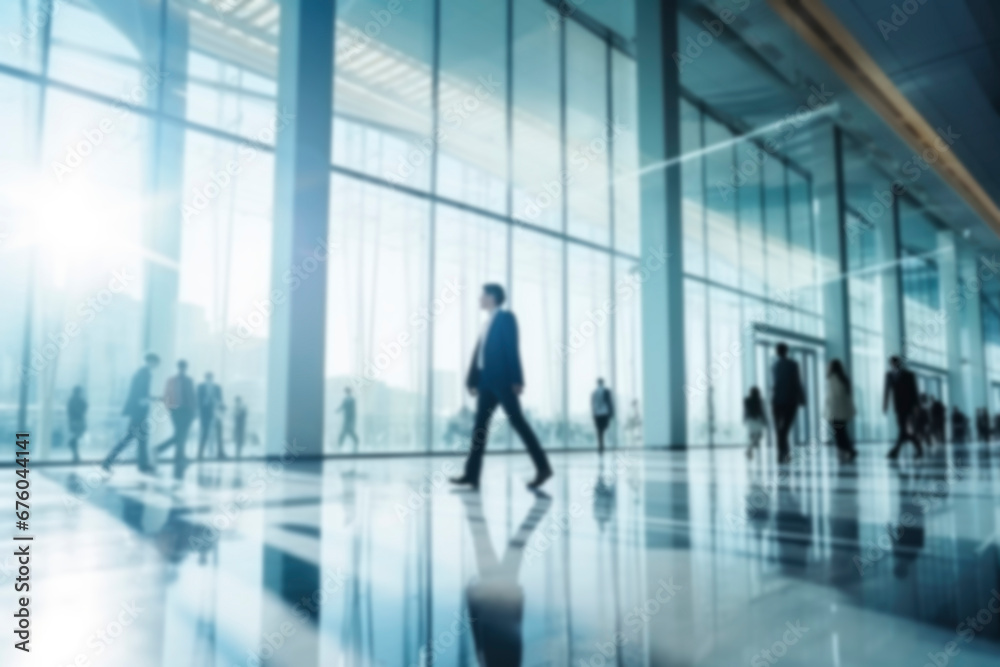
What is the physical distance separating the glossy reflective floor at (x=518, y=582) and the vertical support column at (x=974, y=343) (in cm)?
2775

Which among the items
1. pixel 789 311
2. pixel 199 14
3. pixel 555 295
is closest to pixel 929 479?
pixel 555 295

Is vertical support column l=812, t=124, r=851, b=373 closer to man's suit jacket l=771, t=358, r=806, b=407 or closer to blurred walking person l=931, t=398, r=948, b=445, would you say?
blurred walking person l=931, t=398, r=948, b=445

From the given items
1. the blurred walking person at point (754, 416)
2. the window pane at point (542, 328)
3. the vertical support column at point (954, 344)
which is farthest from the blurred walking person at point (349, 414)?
the vertical support column at point (954, 344)

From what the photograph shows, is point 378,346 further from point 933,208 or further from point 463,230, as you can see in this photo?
point 933,208

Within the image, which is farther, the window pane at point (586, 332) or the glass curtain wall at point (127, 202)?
the window pane at point (586, 332)

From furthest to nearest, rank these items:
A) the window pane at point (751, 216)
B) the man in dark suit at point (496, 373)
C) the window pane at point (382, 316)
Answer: the window pane at point (751, 216) → the window pane at point (382, 316) → the man in dark suit at point (496, 373)

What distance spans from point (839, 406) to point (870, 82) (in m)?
5.50

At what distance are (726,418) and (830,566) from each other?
54.3 ft

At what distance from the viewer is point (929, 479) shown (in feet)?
21.0

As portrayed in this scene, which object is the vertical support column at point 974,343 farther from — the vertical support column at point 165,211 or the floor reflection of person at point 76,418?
the floor reflection of person at point 76,418

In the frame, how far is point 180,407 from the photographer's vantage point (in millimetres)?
7426

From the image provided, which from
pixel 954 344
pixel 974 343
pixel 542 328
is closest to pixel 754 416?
pixel 542 328

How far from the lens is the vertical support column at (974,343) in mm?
27125

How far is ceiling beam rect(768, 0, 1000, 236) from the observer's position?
29.9 feet
